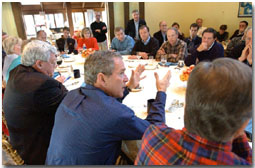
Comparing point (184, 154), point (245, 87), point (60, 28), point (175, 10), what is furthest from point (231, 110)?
point (60, 28)

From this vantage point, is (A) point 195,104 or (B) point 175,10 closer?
(A) point 195,104

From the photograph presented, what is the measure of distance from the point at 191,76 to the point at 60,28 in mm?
8085

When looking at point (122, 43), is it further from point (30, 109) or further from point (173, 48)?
point (30, 109)

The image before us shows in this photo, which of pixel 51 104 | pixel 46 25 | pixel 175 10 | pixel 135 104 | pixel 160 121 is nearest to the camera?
pixel 160 121

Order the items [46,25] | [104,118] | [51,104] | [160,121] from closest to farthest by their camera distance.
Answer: [104,118], [160,121], [51,104], [46,25]

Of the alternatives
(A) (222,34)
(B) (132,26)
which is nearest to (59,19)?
(B) (132,26)

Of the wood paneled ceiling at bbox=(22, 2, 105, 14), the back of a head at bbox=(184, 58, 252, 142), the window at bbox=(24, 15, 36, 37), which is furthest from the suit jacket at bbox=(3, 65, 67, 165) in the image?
the window at bbox=(24, 15, 36, 37)

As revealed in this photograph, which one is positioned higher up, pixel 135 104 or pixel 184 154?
pixel 184 154

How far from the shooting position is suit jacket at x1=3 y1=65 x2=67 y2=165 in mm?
1221

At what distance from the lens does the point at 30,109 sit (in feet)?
4.04

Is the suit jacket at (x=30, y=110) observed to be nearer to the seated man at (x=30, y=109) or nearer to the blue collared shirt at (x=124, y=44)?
the seated man at (x=30, y=109)

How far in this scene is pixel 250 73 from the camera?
0.55m

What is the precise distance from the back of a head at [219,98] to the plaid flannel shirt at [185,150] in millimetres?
30

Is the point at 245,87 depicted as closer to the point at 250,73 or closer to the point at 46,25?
the point at 250,73
